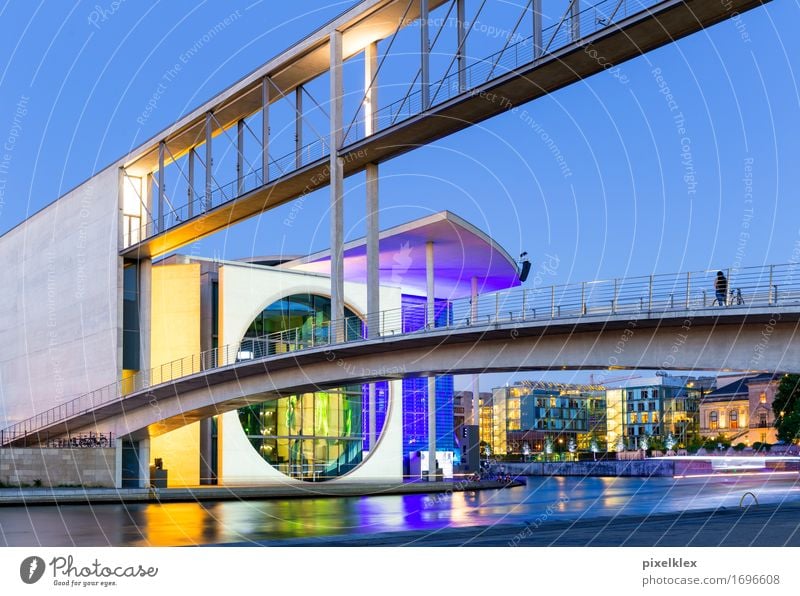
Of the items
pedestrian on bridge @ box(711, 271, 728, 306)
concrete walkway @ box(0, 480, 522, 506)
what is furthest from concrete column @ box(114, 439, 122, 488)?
pedestrian on bridge @ box(711, 271, 728, 306)

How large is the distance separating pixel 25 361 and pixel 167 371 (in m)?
9.39

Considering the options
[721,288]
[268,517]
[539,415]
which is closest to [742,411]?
[539,415]

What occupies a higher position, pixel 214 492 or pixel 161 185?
pixel 161 185

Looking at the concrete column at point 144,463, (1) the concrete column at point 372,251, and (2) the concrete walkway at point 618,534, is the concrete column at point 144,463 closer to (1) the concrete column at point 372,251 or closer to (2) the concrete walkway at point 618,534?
(1) the concrete column at point 372,251

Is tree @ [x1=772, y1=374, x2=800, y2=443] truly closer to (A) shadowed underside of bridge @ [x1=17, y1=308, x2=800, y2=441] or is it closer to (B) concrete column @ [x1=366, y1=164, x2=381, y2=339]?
(A) shadowed underside of bridge @ [x1=17, y1=308, x2=800, y2=441]

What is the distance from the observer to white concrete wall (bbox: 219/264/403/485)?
174 feet

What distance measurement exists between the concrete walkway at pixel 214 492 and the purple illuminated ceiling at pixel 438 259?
43.5 ft

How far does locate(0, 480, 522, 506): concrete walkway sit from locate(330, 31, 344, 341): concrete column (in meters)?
12.8

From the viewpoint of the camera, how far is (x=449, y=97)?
32.5 metres

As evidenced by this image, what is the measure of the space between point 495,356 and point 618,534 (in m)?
8.81

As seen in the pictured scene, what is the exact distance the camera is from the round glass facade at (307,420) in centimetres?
5506

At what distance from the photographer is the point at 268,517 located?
32.3 meters

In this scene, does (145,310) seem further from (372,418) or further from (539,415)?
(539,415)

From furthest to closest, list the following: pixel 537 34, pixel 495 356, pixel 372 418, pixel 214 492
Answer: pixel 372 418, pixel 214 492, pixel 495 356, pixel 537 34
